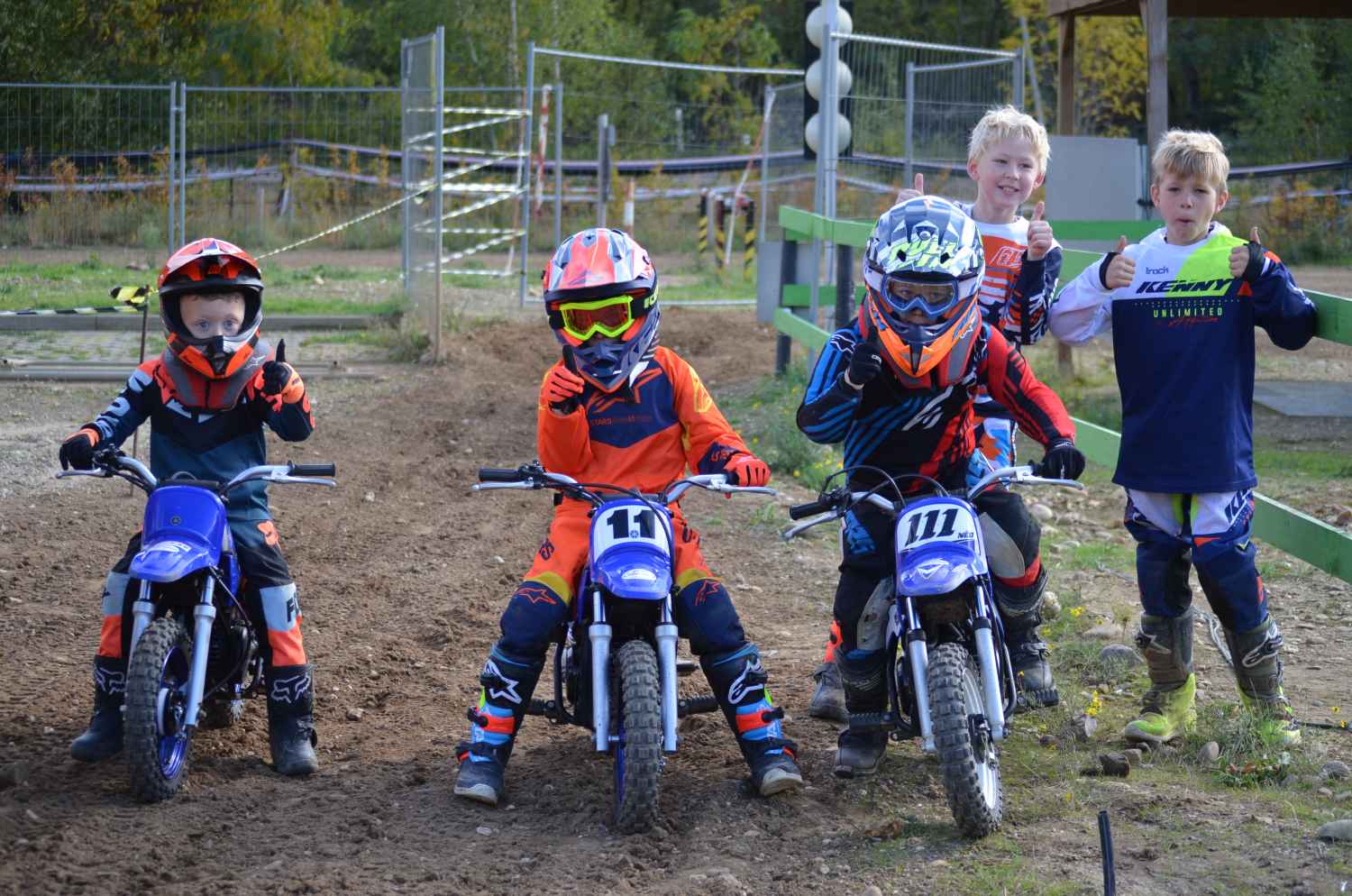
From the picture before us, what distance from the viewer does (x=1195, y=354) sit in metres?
4.93

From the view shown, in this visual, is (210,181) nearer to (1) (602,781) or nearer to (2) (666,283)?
(2) (666,283)

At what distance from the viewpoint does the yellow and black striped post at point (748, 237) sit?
21.8 m

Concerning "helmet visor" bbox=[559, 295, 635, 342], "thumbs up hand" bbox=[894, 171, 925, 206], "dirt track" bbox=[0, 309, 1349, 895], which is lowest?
"dirt track" bbox=[0, 309, 1349, 895]

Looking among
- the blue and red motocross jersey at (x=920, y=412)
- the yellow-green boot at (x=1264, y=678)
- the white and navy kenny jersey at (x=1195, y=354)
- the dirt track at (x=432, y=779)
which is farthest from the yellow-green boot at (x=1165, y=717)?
the blue and red motocross jersey at (x=920, y=412)

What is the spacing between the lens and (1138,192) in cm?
1352

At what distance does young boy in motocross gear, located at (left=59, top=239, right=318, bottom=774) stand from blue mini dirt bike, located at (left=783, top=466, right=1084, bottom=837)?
175 centimetres

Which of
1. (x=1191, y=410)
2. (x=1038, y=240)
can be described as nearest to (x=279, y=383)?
(x=1038, y=240)

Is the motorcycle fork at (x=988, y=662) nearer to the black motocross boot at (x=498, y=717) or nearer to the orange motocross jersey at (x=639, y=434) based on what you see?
the orange motocross jersey at (x=639, y=434)

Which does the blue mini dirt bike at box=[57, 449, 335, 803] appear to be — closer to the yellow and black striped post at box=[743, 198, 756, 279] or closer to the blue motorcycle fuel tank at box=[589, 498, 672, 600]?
the blue motorcycle fuel tank at box=[589, 498, 672, 600]

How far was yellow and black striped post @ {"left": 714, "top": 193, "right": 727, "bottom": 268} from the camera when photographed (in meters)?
22.4

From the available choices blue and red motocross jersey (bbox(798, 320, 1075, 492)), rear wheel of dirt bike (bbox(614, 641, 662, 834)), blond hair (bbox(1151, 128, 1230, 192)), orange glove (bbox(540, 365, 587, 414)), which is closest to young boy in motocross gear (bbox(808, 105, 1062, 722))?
blue and red motocross jersey (bbox(798, 320, 1075, 492))

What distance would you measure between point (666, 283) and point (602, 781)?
16.7 metres

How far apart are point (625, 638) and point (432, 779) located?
0.83 meters

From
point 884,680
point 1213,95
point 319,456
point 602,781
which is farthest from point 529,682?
point 1213,95
